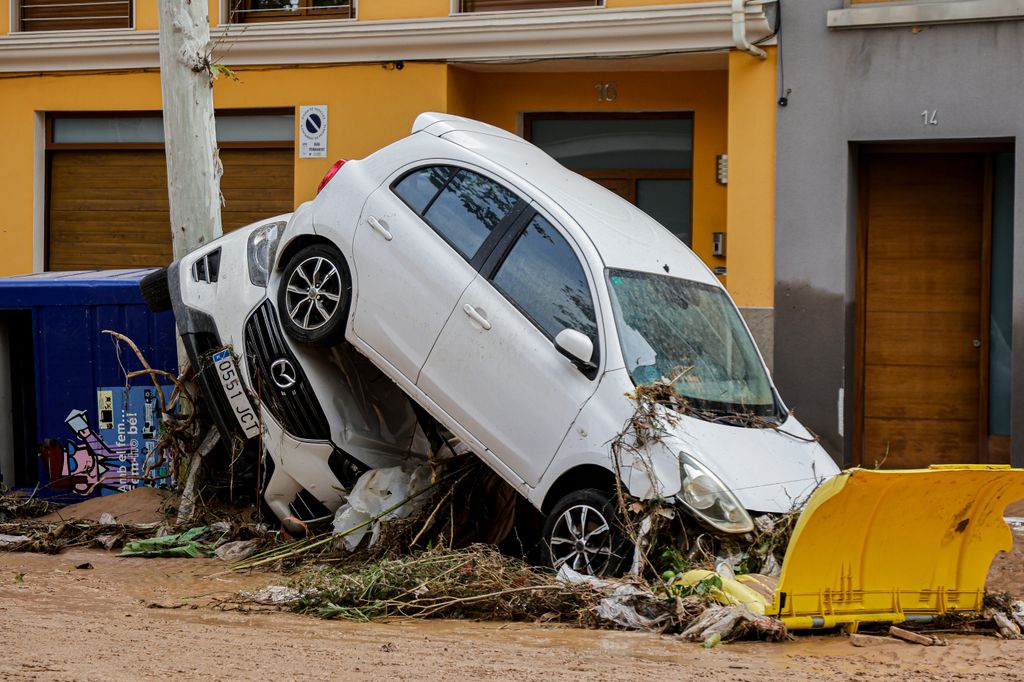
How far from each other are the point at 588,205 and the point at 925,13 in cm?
530

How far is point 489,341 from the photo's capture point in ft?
24.3

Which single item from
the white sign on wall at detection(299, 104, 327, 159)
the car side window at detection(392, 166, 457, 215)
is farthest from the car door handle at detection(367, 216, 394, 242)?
the white sign on wall at detection(299, 104, 327, 159)

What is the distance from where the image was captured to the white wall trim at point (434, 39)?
12438mm

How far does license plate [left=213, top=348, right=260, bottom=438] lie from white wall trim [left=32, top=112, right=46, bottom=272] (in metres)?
7.15

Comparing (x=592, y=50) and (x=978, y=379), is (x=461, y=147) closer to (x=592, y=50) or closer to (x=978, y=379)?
(x=592, y=50)

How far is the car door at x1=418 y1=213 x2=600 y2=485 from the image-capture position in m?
7.04

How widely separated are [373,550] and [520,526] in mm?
880

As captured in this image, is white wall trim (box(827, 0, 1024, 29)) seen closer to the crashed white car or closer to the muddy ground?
the crashed white car

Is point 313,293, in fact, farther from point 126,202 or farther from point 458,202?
point 126,202

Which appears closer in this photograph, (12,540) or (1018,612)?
(1018,612)

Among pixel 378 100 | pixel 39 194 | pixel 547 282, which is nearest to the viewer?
pixel 547 282

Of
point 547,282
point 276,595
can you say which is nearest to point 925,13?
point 547,282

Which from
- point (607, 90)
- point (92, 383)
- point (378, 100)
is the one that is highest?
point (607, 90)

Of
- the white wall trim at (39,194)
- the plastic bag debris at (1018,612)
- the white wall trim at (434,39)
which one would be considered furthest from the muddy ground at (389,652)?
the white wall trim at (39,194)
